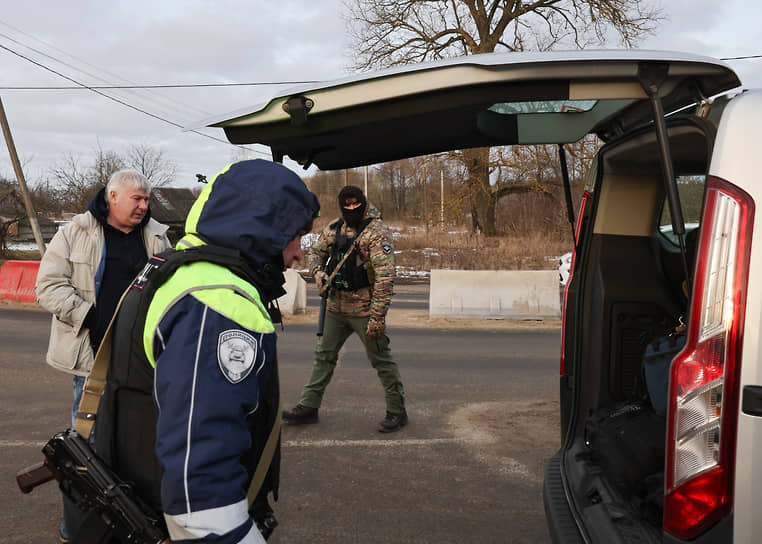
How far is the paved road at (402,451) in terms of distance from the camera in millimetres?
3305

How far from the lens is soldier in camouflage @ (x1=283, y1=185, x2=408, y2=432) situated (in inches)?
185

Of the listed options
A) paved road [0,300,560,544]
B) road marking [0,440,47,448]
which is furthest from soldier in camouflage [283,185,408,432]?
road marking [0,440,47,448]

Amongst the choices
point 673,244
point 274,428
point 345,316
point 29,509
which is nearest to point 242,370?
point 274,428

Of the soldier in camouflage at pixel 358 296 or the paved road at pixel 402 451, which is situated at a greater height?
the soldier in camouflage at pixel 358 296

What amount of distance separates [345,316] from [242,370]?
3.39m

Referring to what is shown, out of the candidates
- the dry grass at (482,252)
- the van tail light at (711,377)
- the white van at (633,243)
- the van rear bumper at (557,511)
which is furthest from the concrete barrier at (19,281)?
the van tail light at (711,377)

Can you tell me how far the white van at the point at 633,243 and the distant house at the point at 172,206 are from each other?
84.0ft

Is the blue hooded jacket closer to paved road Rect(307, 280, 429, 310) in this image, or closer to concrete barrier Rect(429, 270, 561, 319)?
concrete barrier Rect(429, 270, 561, 319)

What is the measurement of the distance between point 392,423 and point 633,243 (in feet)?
8.18

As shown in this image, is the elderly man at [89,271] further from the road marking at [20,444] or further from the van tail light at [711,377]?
the van tail light at [711,377]

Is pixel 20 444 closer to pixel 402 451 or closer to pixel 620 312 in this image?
pixel 402 451

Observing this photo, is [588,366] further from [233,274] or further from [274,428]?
[233,274]

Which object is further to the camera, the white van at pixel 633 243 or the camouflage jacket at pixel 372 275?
the camouflage jacket at pixel 372 275

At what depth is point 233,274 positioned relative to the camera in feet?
5.15
